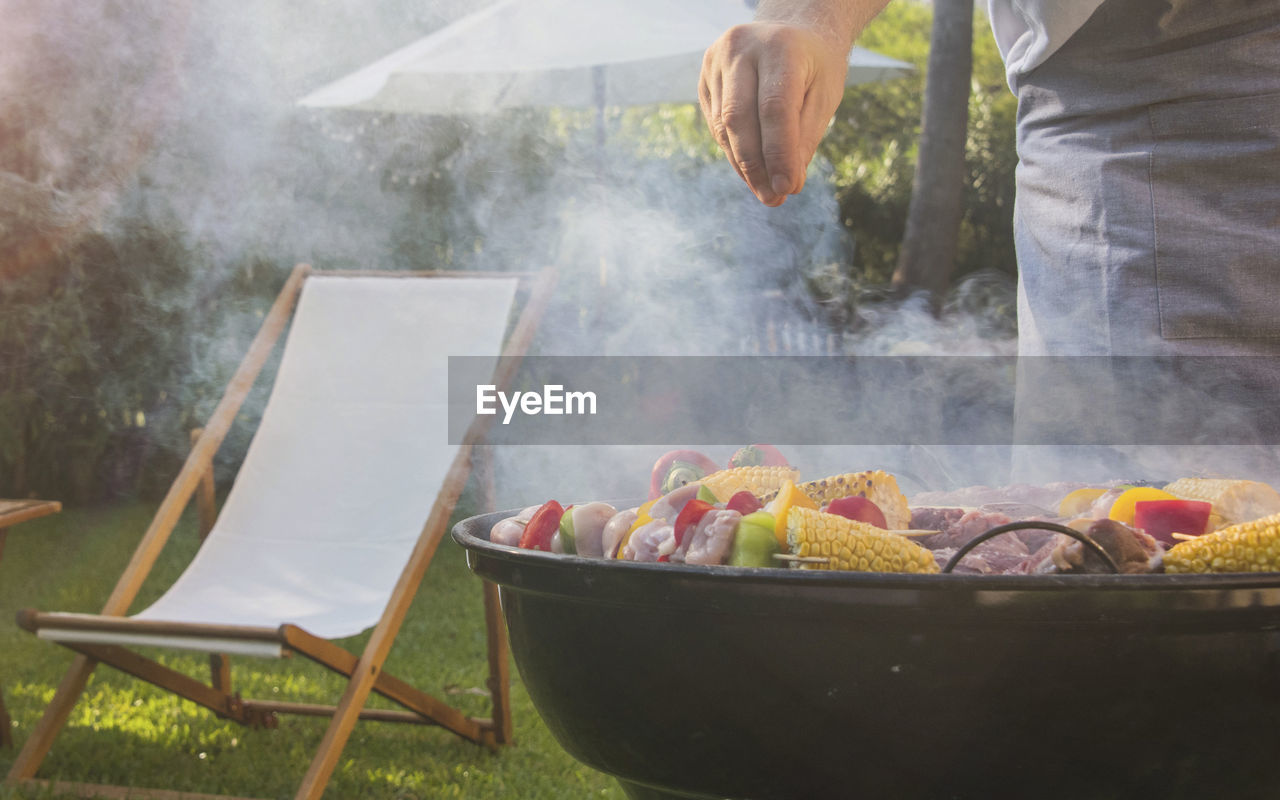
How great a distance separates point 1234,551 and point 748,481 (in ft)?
1.71

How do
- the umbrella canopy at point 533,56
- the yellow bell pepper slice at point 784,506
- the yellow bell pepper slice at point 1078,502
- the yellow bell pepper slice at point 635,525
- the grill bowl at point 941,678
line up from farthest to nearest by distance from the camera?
1. the umbrella canopy at point 533,56
2. the yellow bell pepper slice at point 1078,502
3. the yellow bell pepper slice at point 635,525
4. the yellow bell pepper slice at point 784,506
5. the grill bowl at point 941,678

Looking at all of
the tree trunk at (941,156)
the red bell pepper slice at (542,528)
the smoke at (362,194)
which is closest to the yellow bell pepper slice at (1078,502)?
the red bell pepper slice at (542,528)

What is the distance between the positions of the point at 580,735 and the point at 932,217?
5685 mm

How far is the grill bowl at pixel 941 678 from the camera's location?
2.55 feet

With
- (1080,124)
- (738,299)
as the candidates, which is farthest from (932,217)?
(1080,124)

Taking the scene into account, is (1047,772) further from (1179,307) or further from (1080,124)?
(1080,124)

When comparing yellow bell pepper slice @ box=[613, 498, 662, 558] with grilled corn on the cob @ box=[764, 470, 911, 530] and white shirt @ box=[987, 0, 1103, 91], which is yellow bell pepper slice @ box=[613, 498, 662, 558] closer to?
grilled corn on the cob @ box=[764, 470, 911, 530]

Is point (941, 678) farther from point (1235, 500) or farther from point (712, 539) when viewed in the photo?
point (1235, 500)

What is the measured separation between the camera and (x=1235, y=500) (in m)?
1.02

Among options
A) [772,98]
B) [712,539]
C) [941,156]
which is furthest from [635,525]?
[941,156]

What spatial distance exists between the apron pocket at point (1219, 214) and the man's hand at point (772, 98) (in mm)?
662

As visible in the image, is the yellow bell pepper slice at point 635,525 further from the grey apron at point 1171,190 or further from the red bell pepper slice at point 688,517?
the grey apron at point 1171,190

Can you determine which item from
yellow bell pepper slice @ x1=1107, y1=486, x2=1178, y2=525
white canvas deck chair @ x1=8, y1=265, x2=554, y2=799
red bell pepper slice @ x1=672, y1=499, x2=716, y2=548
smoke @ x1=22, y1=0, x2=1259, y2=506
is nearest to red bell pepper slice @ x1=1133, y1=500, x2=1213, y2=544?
yellow bell pepper slice @ x1=1107, y1=486, x2=1178, y2=525

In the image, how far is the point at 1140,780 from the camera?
838 millimetres
